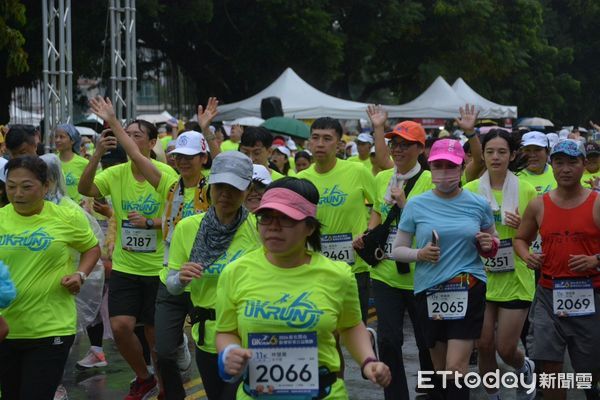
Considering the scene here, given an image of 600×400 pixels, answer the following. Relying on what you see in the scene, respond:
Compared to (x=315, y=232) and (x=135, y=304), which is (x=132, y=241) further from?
(x=315, y=232)

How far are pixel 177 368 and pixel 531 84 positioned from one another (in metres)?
42.9

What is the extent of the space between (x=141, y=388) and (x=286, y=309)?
13.3ft

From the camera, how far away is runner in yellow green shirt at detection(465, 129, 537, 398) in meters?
7.51

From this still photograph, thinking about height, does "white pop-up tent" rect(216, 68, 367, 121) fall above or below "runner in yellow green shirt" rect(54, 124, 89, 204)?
above

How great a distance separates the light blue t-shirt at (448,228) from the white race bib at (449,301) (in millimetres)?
54

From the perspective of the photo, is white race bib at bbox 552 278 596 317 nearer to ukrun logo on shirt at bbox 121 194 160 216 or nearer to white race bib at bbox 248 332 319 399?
white race bib at bbox 248 332 319 399

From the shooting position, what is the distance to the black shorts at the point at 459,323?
6629 millimetres

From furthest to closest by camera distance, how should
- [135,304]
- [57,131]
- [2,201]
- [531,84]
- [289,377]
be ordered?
[531,84] < [57,131] < [135,304] < [2,201] < [289,377]

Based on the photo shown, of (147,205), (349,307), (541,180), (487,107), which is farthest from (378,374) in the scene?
(487,107)

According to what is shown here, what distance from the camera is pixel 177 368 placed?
690 centimetres

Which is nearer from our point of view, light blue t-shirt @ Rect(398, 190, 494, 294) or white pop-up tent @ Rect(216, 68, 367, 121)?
light blue t-shirt @ Rect(398, 190, 494, 294)

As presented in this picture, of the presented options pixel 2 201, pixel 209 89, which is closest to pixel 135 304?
pixel 2 201

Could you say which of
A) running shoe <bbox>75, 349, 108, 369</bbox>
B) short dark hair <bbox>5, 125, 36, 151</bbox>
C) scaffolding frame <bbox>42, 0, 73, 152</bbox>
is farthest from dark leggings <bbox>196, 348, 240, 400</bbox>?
scaffolding frame <bbox>42, 0, 73, 152</bbox>

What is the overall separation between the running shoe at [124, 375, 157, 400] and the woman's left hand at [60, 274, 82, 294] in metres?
2.05
